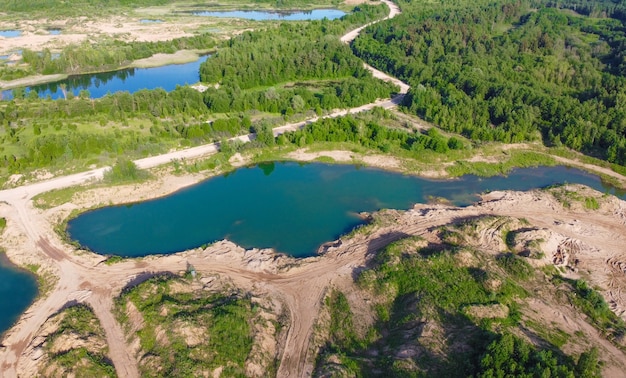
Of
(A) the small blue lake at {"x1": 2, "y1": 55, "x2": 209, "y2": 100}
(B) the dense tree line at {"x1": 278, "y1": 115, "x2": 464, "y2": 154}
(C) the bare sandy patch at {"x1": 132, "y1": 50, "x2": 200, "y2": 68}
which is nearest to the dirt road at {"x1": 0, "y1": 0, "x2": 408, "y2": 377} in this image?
(B) the dense tree line at {"x1": 278, "y1": 115, "x2": 464, "y2": 154}

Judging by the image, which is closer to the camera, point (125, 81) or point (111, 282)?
point (111, 282)

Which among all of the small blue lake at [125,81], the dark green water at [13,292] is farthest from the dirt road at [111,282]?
the small blue lake at [125,81]

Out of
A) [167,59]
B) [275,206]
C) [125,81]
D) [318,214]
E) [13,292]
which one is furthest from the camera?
[167,59]

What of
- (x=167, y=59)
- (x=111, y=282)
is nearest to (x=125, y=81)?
(x=167, y=59)

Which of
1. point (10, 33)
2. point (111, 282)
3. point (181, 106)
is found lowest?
point (111, 282)

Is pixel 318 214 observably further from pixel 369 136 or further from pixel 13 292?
pixel 13 292

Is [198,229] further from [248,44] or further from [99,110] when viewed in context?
[248,44]

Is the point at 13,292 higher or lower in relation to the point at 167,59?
lower

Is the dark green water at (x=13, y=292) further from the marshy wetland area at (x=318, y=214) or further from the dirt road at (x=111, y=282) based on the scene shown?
the dirt road at (x=111, y=282)

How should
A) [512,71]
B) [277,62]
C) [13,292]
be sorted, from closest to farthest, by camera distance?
1. [13,292]
2. [512,71]
3. [277,62]
